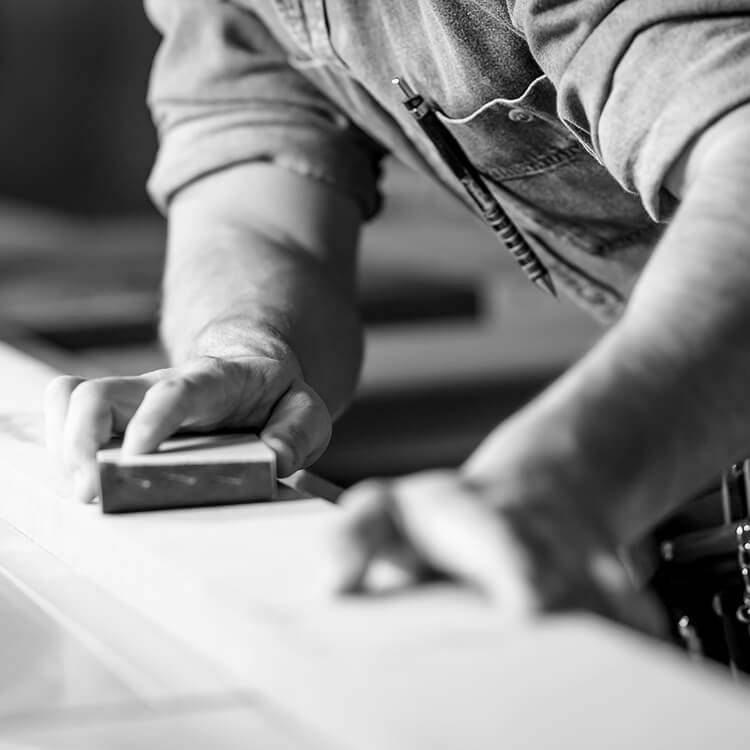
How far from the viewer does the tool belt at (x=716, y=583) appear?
84cm

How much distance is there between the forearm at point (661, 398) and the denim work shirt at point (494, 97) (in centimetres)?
8

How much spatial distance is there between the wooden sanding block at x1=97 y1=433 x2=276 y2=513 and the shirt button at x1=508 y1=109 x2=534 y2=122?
0.31m

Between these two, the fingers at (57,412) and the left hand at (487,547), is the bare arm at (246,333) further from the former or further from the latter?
the left hand at (487,547)

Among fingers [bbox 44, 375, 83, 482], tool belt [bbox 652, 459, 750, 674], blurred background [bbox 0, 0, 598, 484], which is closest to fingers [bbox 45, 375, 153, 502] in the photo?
fingers [bbox 44, 375, 83, 482]

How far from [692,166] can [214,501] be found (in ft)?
0.81

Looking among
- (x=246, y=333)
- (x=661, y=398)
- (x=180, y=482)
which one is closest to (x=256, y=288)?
(x=246, y=333)

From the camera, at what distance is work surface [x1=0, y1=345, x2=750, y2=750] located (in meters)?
0.39

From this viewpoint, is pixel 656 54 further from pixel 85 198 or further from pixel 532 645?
pixel 85 198

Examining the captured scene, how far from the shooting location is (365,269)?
3.05m

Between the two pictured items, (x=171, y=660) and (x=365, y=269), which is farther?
(x=365, y=269)

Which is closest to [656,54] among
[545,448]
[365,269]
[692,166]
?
[692,166]

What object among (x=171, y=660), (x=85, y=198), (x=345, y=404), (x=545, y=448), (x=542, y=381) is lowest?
(x=85, y=198)

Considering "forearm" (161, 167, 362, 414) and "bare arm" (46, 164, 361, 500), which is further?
"forearm" (161, 167, 362, 414)

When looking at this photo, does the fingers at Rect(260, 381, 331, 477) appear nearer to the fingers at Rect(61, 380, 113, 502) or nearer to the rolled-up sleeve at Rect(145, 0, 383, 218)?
the fingers at Rect(61, 380, 113, 502)
